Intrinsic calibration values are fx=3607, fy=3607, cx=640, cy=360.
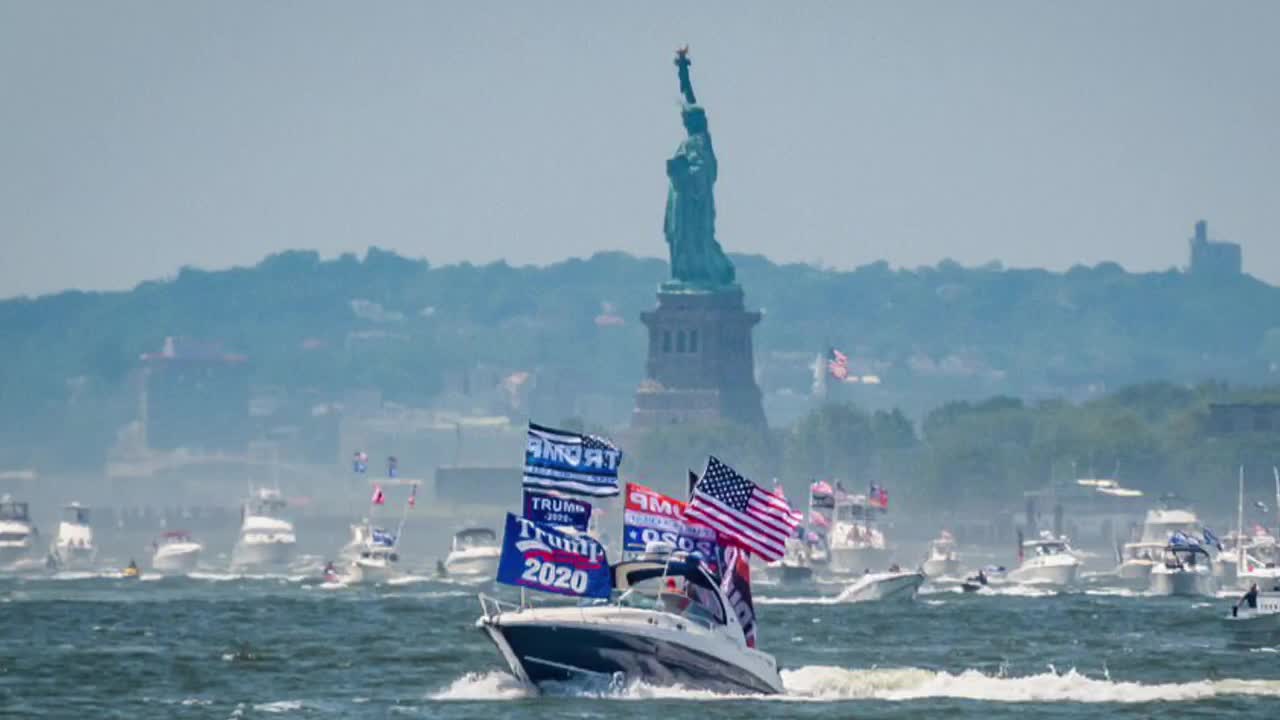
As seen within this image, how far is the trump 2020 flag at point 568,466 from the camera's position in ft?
293

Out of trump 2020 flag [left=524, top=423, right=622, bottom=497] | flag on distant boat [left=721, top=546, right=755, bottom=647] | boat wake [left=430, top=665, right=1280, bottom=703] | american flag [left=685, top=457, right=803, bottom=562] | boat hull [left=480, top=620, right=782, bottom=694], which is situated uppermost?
trump 2020 flag [left=524, top=423, right=622, bottom=497]

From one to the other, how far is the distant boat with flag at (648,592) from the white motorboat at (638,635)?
3 centimetres

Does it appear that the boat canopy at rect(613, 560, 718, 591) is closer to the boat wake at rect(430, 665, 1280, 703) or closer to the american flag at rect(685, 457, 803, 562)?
the american flag at rect(685, 457, 803, 562)

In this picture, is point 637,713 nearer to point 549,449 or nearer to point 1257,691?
point 549,449

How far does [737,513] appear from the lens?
91125 mm

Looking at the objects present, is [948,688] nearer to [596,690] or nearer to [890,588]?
[596,690]

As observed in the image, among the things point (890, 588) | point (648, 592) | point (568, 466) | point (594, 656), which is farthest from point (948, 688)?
point (890, 588)

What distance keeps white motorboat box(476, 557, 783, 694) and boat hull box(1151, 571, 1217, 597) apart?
93279 mm

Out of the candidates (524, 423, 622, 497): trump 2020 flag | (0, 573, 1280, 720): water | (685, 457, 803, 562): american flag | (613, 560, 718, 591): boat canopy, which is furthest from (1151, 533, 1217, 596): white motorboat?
(524, 423, 622, 497): trump 2020 flag

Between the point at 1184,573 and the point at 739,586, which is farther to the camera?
the point at 1184,573

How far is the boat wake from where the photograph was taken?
314 ft

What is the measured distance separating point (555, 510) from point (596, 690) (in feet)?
15.6

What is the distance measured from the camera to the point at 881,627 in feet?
477

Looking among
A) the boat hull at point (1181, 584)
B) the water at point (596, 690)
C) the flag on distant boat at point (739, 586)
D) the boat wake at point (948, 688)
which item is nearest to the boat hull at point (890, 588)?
the water at point (596, 690)
